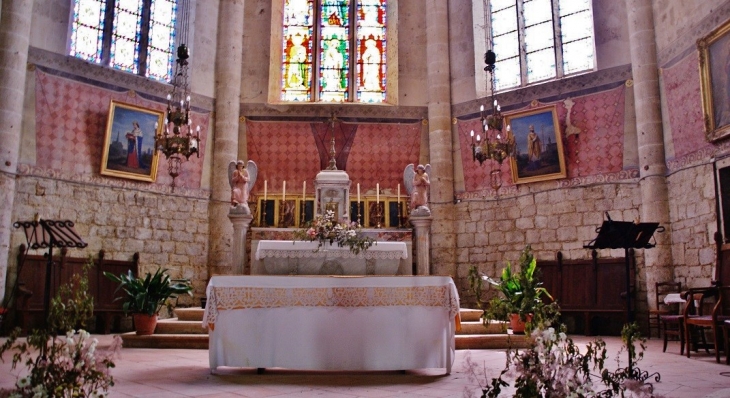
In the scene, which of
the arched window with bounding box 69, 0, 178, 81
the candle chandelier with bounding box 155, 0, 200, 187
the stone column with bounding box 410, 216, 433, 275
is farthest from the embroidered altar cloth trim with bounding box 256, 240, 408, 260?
the arched window with bounding box 69, 0, 178, 81

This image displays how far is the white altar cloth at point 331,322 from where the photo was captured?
20.3 ft

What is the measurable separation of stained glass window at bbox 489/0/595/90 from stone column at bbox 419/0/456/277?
3.99 feet

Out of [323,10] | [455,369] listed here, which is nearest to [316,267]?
[455,369]

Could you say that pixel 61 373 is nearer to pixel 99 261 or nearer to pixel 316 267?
pixel 316 267

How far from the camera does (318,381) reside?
5.74 m

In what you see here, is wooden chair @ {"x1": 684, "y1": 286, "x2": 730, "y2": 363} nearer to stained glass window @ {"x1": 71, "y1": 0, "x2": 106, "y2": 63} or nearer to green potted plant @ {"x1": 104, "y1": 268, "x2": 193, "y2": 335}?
green potted plant @ {"x1": 104, "y1": 268, "x2": 193, "y2": 335}

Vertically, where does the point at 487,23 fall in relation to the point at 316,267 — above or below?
above

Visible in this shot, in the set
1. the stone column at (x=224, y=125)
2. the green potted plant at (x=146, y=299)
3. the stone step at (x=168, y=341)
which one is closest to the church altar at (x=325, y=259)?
the stone step at (x=168, y=341)

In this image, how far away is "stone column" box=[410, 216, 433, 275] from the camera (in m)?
12.7

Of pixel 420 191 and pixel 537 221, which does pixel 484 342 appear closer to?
pixel 420 191

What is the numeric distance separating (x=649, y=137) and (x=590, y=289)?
3102 mm

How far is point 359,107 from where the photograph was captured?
14.7 meters

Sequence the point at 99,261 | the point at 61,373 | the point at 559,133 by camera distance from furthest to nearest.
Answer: the point at 559,133, the point at 99,261, the point at 61,373

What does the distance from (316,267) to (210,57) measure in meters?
7.59
